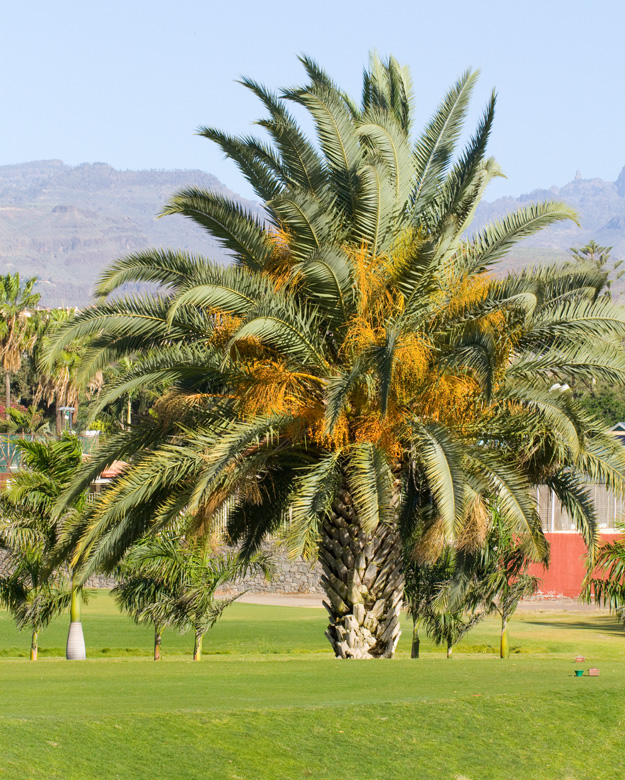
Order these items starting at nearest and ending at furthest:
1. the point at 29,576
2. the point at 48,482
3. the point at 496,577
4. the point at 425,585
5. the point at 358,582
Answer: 1. the point at 358,582
2. the point at 48,482
3. the point at 496,577
4. the point at 425,585
5. the point at 29,576

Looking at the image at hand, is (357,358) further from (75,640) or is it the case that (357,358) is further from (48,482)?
(75,640)

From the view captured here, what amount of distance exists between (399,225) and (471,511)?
3896 millimetres

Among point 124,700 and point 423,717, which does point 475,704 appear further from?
point 124,700

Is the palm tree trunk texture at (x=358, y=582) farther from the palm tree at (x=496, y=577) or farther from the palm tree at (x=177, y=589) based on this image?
the palm tree at (x=177, y=589)

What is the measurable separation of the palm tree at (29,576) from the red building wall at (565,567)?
18.3 metres

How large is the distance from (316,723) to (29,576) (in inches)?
526

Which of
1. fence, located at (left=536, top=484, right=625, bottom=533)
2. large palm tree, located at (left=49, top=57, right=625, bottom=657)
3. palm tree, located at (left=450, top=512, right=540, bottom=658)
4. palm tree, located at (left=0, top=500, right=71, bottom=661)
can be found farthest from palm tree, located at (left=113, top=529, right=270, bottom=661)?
fence, located at (left=536, top=484, right=625, bottom=533)

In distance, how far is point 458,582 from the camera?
16.4 meters

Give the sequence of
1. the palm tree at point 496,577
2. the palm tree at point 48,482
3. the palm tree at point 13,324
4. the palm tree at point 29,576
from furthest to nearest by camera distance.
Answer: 1. the palm tree at point 13,324
2. the palm tree at point 29,576
3. the palm tree at point 48,482
4. the palm tree at point 496,577

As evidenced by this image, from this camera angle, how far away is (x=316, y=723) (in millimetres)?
8125

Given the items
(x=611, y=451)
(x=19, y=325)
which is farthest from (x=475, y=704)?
(x=19, y=325)

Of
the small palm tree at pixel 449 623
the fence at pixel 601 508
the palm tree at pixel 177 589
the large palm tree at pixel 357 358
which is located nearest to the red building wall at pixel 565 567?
the fence at pixel 601 508

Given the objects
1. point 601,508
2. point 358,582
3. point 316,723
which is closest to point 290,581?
point 601,508

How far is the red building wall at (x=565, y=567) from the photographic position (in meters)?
33.5
